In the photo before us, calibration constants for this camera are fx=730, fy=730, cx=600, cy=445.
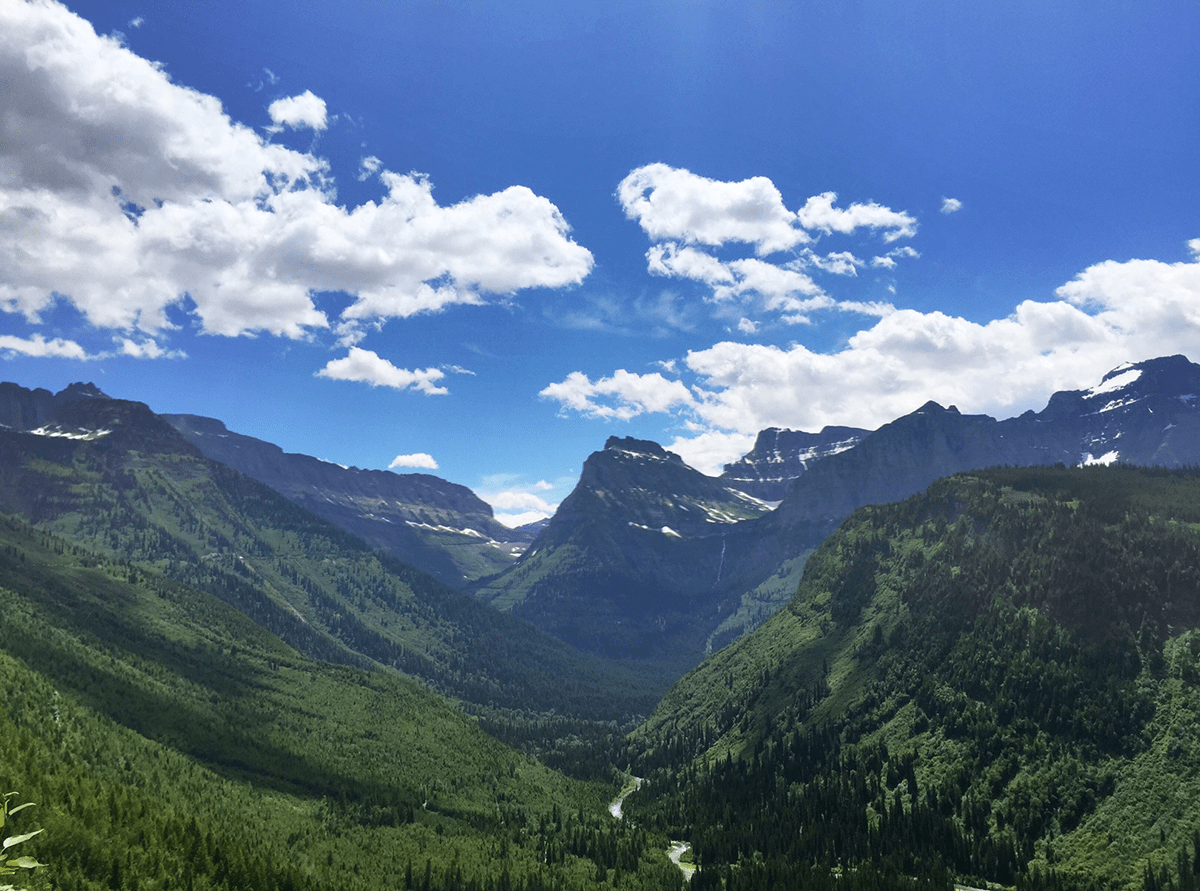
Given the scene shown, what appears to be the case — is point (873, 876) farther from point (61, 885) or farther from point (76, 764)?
point (76, 764)

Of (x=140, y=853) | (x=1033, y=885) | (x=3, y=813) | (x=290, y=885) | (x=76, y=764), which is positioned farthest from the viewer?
(x=1033, y=885)

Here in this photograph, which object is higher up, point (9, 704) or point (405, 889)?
point (9, 704)

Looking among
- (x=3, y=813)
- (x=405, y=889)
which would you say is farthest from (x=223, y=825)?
(x=3, y=813)

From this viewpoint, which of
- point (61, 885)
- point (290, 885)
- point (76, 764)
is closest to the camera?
point (61, 885)

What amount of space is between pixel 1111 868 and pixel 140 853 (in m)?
226

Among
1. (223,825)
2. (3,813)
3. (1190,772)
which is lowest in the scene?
(223,825)

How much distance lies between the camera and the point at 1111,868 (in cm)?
19025

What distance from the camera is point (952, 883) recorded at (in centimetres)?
19500

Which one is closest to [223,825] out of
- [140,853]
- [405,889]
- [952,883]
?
[405,889]

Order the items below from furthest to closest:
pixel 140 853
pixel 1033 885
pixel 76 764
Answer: pixel 1033 885 → pixel 76 764 → pixel 140 853

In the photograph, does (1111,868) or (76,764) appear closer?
(76,764)

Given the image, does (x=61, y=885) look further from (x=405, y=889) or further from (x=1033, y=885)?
(x=1033, y=885)

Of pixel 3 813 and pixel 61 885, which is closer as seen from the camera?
pixel 3 813

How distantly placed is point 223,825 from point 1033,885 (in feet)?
683
